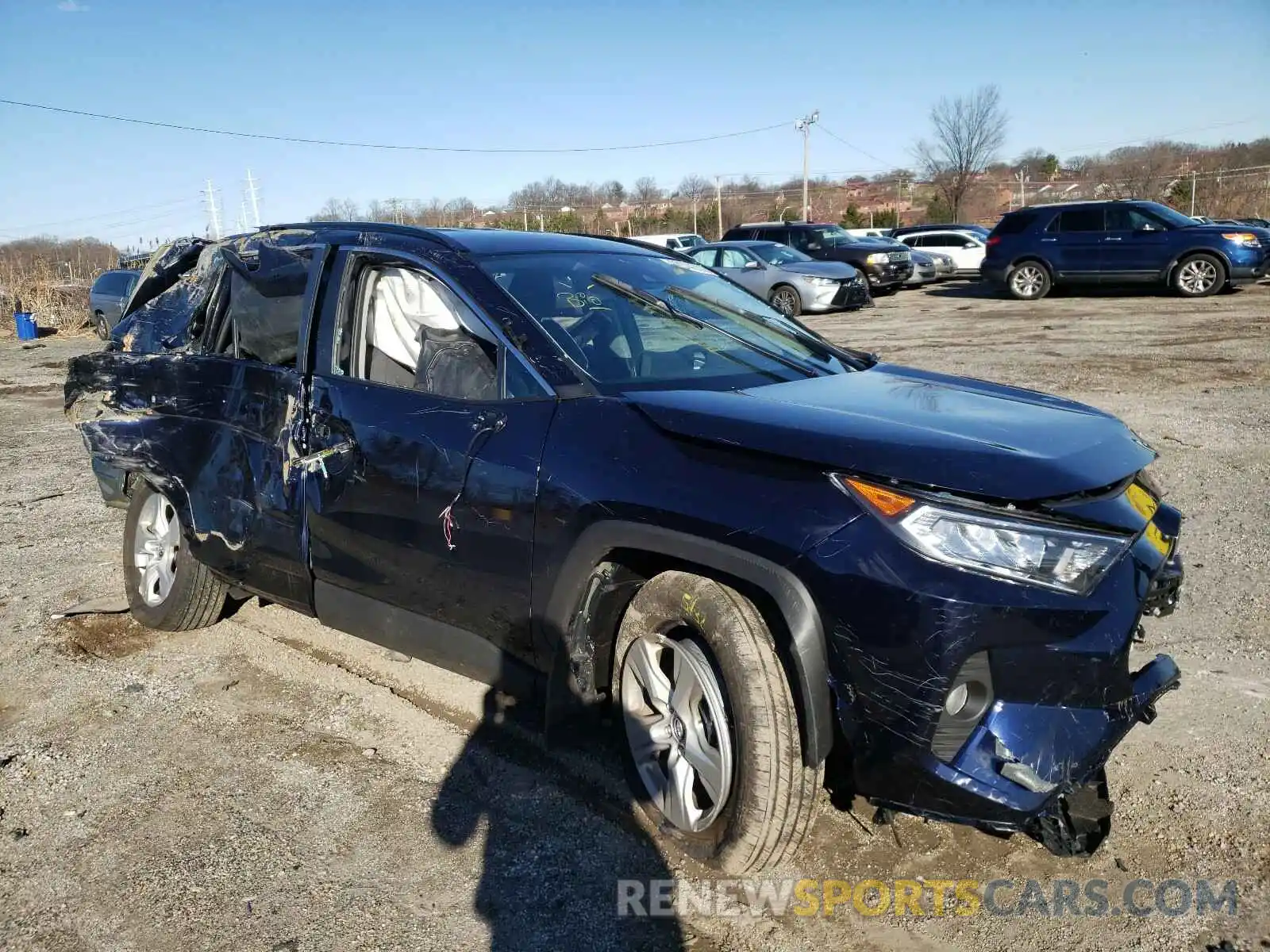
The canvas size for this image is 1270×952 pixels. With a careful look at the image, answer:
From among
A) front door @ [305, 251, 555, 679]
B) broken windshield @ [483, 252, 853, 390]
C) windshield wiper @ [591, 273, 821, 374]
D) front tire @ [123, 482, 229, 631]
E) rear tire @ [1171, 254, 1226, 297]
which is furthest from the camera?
rear tire @ [1171, 254, 1226, 297]

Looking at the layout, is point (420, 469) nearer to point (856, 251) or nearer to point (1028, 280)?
point (1028, 280)

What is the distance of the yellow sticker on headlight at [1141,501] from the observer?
8.52 ft

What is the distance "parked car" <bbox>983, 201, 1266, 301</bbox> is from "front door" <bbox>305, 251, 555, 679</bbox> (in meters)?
16.9

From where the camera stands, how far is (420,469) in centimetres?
319

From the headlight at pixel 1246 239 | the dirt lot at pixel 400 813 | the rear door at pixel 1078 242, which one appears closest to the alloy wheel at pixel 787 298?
the rear door at pixel 1078 242

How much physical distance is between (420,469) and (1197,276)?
1788 centimetres

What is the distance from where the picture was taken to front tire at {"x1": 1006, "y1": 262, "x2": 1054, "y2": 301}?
18.6 m

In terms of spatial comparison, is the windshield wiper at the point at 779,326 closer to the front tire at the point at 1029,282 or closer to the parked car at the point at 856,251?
the front tire at the point at 1029,282

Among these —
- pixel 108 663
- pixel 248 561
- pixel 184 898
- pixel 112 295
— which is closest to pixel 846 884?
pixel 184 898

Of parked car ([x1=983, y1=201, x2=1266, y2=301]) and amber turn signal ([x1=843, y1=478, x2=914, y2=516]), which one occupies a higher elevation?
parked car ([x1=983, y1=201, x2=1266, y2=301])

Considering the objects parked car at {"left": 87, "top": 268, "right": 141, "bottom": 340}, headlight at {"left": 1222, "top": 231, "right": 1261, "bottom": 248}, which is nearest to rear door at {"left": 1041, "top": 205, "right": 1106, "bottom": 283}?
headlight at {"left": 1222, "top": 231, "right": 1261, "bottom": 248}

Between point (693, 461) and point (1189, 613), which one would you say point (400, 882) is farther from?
point (1189, 613)

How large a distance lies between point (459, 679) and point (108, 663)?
1.67m

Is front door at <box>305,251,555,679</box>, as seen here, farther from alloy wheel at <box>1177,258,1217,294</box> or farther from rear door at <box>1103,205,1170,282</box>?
alloy wheel at <box>1177,258,1217,294</box>
